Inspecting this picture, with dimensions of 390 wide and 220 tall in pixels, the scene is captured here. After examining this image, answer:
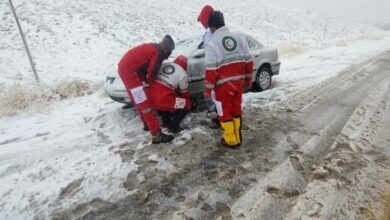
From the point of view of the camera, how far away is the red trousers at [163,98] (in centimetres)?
464

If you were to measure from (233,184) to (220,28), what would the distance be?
2008 millimetres

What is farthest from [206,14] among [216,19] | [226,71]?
[226,71]

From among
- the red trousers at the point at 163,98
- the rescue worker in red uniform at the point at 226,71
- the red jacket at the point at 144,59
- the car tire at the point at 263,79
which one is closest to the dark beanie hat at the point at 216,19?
the rescue worker in red uniform at the point at 226,71

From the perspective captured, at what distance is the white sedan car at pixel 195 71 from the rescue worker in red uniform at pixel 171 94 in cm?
110

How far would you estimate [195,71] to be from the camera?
615 centimetres

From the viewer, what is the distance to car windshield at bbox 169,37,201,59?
6293 mm

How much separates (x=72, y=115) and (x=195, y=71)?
9.11 feet

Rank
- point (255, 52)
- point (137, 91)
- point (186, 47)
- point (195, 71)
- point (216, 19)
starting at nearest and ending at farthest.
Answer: point (216, 19) < point (137, 91) < point (195, 71) < point (186, 47) < point (255, 52)

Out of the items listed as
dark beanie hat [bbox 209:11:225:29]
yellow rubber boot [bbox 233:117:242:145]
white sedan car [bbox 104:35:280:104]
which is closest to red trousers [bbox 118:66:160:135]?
yellow rubber boot [bbox 233:117:242:145]

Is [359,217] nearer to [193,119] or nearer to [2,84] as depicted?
[193,119]

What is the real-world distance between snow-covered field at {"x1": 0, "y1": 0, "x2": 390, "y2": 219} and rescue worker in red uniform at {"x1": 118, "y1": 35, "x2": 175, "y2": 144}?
1.08 feet

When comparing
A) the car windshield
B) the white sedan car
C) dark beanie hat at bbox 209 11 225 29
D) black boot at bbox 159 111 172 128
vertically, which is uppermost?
dark beanie hat at bbox 209 11 225 29

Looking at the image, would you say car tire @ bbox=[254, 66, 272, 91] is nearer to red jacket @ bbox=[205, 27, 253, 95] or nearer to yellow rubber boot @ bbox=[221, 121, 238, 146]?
red jacket @ bbox=[205, 27, 253, 95]

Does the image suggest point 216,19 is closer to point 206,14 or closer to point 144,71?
point 206,14
